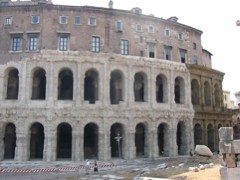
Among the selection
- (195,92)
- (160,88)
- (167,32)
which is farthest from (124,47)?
(195,92)

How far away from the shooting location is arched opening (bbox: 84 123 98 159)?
32094 millimetres

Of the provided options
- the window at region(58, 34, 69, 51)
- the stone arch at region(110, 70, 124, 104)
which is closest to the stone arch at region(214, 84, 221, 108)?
the stone arch at region(110, 70, 124, 104)

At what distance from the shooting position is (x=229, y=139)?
13.7 meters

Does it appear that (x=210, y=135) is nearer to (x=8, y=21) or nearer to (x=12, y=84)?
(x=12, y=84)

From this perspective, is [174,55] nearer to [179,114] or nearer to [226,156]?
[179,114]

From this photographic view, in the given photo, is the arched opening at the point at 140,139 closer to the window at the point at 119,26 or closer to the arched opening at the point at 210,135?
the arched opening at the point at 210,135

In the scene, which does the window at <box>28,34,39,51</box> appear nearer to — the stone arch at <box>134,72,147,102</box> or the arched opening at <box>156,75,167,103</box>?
the stone arch at <box>134,72,147,102</box>

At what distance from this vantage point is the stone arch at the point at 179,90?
36531mm

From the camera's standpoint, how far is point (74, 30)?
32.0 metres

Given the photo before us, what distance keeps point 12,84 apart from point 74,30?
348 inches

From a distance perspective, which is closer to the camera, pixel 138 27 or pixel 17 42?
pixel 17 42

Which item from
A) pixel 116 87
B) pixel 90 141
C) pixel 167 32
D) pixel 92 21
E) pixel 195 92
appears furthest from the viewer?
pixel 195 92

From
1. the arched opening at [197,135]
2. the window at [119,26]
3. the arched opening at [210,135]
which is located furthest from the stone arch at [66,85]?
the arched opening at [210,135]

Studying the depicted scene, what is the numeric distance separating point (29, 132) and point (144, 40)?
1593 centimetres
